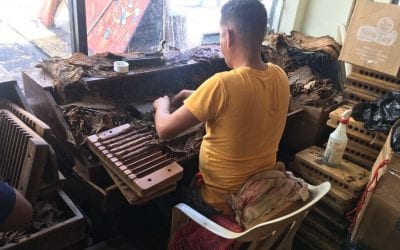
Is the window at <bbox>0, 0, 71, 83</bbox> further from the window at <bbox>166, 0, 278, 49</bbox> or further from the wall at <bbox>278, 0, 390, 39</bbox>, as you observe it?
the wall at <bbox>278, 0, 390, 39</bbox>

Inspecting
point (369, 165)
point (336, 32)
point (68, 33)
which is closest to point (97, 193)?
point (68, 33)

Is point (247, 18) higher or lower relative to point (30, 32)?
→ higher

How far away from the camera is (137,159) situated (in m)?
1.34

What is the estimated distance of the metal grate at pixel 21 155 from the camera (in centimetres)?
118

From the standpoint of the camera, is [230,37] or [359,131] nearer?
[230,37]

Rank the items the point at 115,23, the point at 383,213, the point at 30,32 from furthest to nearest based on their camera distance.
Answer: the point at 115,23, the point at 30,32, the point at 383,213

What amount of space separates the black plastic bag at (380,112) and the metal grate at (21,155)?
1627mm

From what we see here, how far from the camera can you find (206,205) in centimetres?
146

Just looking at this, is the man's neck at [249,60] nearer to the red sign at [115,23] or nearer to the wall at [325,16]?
the red sign at [115,23]

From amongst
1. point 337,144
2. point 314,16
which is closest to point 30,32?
point 337,144

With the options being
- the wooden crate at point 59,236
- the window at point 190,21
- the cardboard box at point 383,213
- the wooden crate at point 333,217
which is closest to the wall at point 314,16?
the window at point 190,21

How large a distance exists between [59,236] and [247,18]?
1.04m

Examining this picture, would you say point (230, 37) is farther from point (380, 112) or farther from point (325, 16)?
point (325, 16)

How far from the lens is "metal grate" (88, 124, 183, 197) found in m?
1.24
